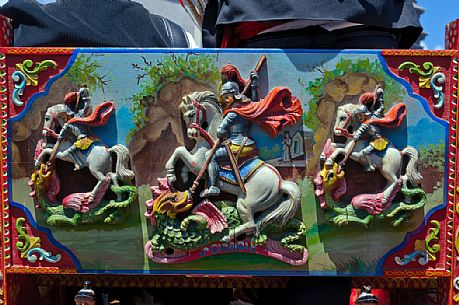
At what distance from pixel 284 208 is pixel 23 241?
81cm

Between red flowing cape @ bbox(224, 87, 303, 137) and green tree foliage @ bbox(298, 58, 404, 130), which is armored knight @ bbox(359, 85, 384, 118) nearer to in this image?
green tree foliage @ bbox(298, 58, 404, 130)

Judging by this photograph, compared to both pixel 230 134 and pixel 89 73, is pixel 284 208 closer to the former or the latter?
pixel 230 134

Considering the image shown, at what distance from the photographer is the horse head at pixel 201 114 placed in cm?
205

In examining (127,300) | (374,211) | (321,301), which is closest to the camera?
(374,211)

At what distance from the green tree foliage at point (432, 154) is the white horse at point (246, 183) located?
0.38 m

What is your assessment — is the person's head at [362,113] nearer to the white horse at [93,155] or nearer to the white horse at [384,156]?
the white horse at [384,156]

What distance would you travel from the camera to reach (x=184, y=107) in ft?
6.76

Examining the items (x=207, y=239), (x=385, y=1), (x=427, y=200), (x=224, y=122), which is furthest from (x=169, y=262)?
(x=385, y=1)

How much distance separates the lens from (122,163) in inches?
81.8

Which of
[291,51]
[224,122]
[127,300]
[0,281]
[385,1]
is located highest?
[385,1]

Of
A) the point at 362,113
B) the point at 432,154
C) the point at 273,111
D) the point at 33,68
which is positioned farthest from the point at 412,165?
the point at 33,68

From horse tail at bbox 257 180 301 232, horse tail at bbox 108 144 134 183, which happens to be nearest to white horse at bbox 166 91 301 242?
horse tail at bbox 257 180 301 232

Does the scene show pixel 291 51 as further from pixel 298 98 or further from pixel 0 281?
pixel 0 281

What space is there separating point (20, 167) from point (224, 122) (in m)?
0.64
